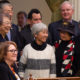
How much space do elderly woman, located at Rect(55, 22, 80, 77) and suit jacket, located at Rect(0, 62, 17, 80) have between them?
1.25 metres

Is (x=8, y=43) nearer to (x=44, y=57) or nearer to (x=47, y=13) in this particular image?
(x=44, y=57)

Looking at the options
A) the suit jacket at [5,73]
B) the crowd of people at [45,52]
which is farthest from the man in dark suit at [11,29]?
the suit jacket at [5,73]

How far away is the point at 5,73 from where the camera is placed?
19.5 feet

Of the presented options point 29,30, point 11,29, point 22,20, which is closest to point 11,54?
point 11,29

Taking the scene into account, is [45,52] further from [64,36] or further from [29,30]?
[29,30]

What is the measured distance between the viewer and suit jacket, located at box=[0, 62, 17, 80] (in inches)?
232

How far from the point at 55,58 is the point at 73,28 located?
557 mm

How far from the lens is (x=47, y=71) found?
7.00 metres

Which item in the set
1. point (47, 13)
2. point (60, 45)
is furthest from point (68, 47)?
point (47, 13)

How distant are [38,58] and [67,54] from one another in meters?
0.44

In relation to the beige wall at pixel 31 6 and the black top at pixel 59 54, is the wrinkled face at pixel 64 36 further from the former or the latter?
the beige wall at pixel 31 6

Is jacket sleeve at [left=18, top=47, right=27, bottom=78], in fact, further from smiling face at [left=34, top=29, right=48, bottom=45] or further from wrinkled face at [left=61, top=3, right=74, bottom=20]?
wrinkled face at [left=61, top=3, right=74, bottom=20]

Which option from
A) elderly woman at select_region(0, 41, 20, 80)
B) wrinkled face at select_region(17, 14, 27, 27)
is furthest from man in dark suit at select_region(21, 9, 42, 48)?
wrinkled face at select_region(17, 14, 27, 27)

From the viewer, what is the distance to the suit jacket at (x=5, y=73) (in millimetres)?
5902
